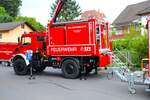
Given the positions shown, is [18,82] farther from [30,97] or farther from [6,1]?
[6,1]

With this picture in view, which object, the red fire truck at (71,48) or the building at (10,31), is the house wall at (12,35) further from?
the red fire truck at (71,48)

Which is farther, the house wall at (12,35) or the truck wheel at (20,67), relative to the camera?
the house wall at (12,35)

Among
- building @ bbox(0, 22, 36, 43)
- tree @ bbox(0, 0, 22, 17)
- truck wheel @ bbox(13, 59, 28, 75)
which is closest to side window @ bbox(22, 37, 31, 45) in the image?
truck wheel @ bbox(13, 59, 28, 75)

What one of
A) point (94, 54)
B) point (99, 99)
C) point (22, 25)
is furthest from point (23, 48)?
point (22, 25)

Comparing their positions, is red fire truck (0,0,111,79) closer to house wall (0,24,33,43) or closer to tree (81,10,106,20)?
tree (81,10,106,20)

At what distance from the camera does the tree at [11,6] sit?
291ft

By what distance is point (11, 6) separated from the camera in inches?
3516

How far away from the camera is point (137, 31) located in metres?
25.3

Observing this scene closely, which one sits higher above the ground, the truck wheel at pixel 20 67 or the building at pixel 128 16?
the building at pixel 128 16

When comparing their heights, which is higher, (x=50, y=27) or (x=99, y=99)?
(x=50, y=27)

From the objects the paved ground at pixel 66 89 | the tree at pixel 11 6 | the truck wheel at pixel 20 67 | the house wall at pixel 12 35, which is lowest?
the paved ground at pixel 66 89

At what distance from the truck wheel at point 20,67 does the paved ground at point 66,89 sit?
189cm

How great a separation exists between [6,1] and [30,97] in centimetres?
8061

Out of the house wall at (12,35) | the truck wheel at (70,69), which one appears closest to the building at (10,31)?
the house wall at (12,35)
